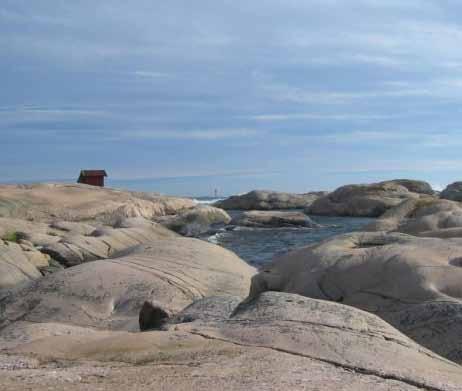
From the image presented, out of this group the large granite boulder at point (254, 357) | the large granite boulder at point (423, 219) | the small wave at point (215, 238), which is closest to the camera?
the large granite boulder at point (254, 357)

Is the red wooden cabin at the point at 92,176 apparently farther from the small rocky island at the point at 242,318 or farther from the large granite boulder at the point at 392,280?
the large granite boulder at the point at 392,280

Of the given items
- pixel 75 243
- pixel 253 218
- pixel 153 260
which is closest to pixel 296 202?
pixel 253 218

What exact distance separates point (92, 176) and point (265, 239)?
22.4 m

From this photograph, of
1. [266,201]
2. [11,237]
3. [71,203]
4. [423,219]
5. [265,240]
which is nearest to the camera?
[423,219]

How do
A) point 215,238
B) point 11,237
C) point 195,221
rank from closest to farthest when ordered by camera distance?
point 11,237 < point 215,238 < point 195,221

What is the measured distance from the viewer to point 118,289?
8.77 meters

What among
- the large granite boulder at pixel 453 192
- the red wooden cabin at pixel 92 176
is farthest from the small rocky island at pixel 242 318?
the large granite boulder at pixel 453 192

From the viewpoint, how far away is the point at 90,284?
8.81 m

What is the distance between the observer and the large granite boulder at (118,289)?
837cm

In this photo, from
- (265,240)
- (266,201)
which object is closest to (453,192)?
(266,201)

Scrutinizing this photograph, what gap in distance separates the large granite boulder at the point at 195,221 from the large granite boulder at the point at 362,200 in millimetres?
13769

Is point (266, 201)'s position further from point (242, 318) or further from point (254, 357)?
point (254, 357)

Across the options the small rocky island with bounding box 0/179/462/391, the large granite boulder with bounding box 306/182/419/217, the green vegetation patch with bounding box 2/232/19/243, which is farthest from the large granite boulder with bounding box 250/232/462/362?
the large granite boulder with bounding box 306/182/419/217

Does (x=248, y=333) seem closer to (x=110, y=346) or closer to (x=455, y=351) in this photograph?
(x=110, y=346)
